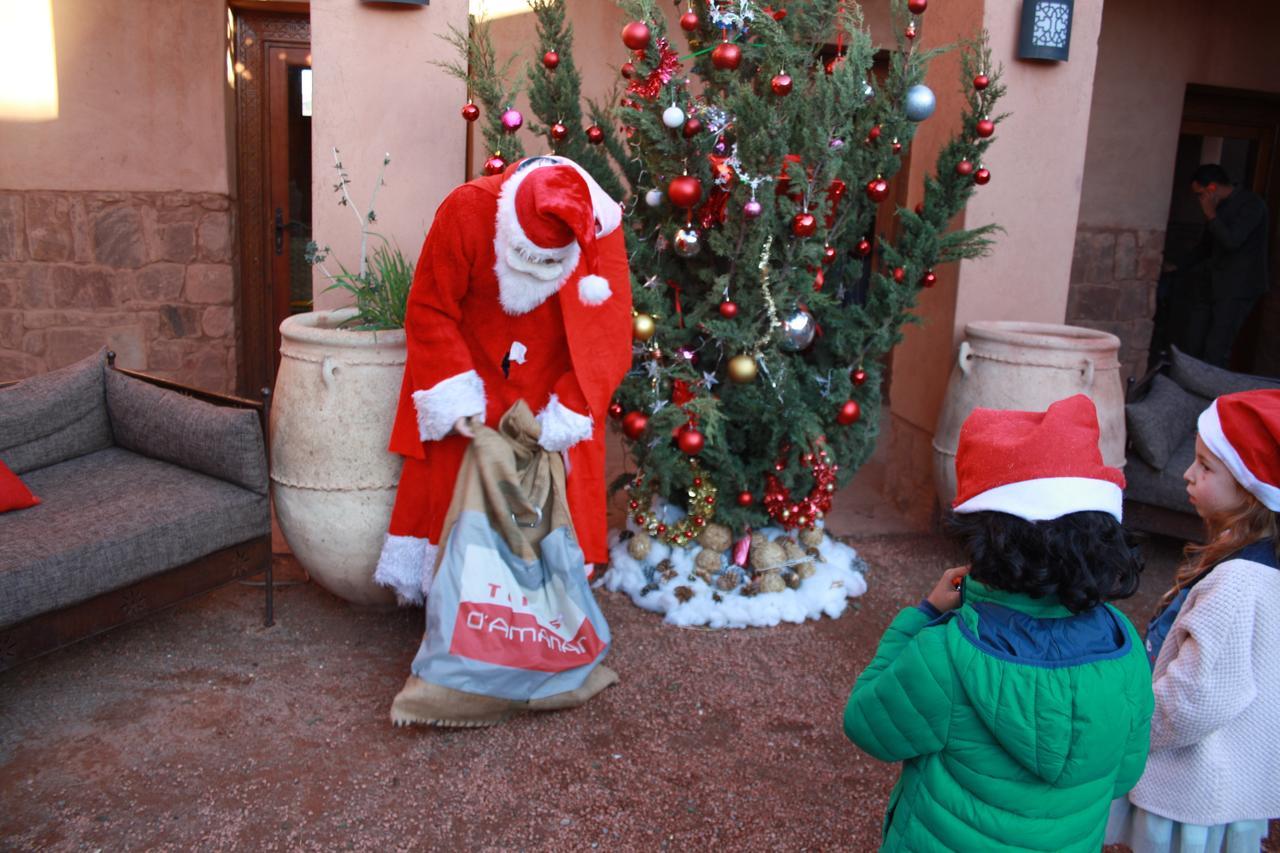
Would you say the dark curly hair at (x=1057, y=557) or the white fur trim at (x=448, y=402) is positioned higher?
the dark curly hair at (x=1057, y=557)

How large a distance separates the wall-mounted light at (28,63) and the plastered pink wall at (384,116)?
2.36 meters

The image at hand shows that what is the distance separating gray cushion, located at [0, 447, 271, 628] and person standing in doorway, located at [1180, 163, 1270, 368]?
18.3 ft

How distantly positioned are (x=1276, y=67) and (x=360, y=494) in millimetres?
6407

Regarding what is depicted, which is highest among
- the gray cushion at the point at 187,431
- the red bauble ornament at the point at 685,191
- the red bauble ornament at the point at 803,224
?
the red bauble ornament at the point at 685,191

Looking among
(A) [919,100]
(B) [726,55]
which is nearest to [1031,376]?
(A) [919,100]

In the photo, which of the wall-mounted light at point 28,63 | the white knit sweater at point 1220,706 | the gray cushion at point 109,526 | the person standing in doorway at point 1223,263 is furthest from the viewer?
the person standing in doorway at point 1223,263

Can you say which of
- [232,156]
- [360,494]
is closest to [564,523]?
[360,494]

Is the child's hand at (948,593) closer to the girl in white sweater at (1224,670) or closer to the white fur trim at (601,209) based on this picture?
the girl in white sweater at (1224,670)

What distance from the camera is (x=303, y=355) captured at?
3.22 m

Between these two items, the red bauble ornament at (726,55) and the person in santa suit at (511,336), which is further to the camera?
the red bauble ornament at (726,55)

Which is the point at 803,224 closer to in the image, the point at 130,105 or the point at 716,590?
the point at 716,590

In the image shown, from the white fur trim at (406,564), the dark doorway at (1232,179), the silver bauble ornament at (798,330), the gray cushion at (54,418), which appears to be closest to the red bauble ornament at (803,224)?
the silver bauble ornament at (798,330)

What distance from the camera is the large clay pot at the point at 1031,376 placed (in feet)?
12.8

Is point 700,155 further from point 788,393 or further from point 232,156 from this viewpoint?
point 232,156
